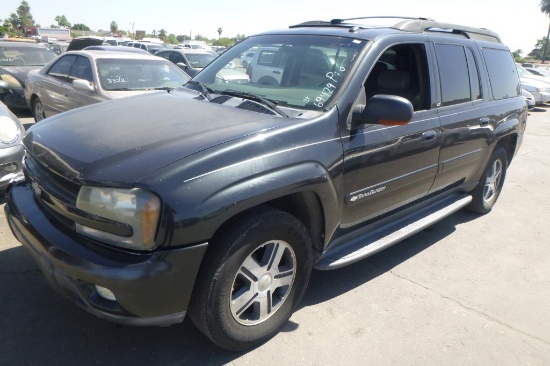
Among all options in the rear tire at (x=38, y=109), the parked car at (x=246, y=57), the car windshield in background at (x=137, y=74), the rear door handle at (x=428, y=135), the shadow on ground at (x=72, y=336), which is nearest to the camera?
the shadow on ground at (x=72, y=336)

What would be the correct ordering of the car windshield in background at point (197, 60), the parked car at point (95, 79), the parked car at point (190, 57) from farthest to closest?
the car windshield in background at point (197, 60)
the parked car at point (190, 57)
the parked car at point (95, 79)

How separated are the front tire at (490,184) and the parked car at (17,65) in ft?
27.0

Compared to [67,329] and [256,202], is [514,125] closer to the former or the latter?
[256,202]

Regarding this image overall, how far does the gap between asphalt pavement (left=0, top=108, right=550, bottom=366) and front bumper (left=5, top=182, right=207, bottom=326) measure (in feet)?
1.54

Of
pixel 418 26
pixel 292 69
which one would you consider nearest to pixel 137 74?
pixel 292 69

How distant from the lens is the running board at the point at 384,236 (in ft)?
9.95

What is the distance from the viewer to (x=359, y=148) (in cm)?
294

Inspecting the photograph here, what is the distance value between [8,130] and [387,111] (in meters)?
3.55

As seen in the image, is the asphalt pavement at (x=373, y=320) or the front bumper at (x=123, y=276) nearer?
the front bumper at (x=123, y=276)

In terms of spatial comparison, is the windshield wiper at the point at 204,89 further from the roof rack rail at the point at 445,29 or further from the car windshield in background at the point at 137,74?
the car windshield in background at the point at 137,74

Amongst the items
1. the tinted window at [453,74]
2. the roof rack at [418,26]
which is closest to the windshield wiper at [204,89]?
the roof rack at [418,26]

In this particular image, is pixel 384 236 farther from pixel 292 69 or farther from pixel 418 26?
pixel 418 26

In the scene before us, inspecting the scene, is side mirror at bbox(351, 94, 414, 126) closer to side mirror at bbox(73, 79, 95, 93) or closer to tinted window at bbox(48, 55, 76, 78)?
side mirror at bbox(73, 79, 95, 93)

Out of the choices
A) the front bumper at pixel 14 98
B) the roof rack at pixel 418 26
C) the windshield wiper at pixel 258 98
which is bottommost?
the front bumper at pixel 14 98
